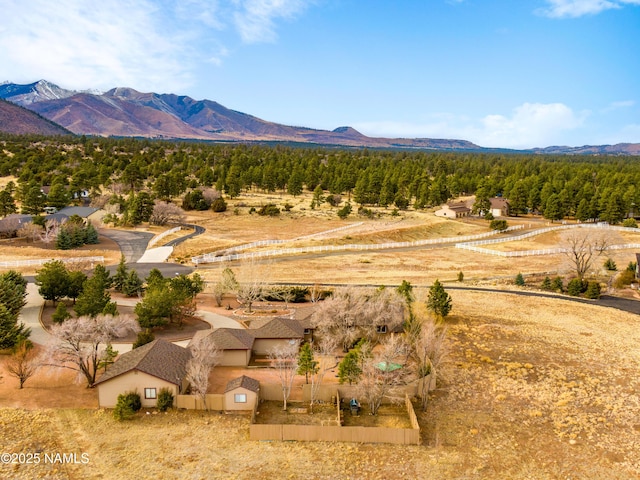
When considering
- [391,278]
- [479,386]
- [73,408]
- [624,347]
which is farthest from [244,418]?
[391,278]

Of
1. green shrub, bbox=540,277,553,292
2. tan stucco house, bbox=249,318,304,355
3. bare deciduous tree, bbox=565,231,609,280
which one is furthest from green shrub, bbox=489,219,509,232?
tan stucco house, bbox=249,318,304,355

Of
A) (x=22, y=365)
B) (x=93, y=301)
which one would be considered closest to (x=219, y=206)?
(x=93, y=301)

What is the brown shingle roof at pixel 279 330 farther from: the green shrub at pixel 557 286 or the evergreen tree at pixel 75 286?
the green shrub at pixel 557 286

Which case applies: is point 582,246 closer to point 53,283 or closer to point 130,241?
point 53,283

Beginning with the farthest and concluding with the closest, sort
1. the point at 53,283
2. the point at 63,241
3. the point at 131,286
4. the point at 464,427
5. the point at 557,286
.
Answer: the point at 63,241, the point at 557,286, the point at 131,286, the point at 53,283, the point at 464,427

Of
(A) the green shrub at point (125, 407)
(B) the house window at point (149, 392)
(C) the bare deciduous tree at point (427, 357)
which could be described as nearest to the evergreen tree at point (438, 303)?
(C) the bare deciduous tree at point (427, 357)

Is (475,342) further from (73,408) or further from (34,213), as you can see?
(34,213)
